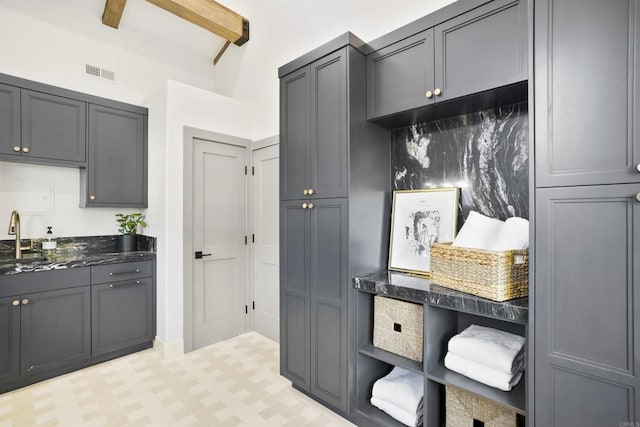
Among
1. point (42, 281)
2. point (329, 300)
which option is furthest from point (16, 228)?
point (329, 300)

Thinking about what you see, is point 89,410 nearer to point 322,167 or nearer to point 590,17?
point 322,167

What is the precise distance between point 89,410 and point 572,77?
3.35 meters

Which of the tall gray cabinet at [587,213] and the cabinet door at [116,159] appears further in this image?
the cabinet door at [116,159]

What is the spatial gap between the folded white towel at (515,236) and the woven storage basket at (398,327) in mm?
576

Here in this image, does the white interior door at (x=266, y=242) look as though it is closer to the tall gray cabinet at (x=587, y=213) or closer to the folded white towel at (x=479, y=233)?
the folded white towel at (x=479, y=233)

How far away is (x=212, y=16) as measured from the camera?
10.7 ft

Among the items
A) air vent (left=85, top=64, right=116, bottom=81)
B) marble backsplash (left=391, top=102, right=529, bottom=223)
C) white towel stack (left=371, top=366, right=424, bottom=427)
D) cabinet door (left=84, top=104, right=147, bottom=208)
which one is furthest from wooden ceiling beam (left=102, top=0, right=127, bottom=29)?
white towel stack (left=371, top=366, right=424, bottom=427)

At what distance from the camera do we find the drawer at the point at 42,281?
239 cm

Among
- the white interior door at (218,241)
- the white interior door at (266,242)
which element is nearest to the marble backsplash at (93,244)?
the white interior door at (218,241)

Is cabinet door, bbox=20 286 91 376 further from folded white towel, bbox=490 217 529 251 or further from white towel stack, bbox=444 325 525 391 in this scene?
folded white towel, bbox=490 217 529 251

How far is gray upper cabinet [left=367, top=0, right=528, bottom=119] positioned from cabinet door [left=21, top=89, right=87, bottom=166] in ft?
9.06

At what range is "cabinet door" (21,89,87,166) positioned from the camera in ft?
8.92

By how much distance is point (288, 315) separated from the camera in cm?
241

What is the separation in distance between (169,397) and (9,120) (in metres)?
2.63
